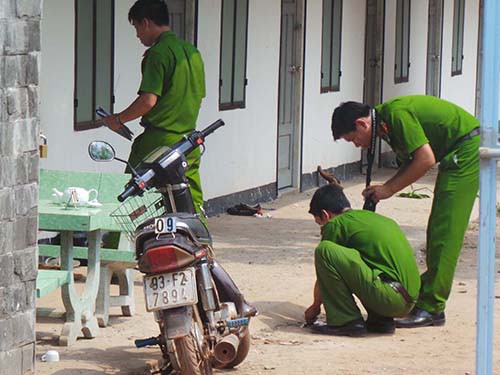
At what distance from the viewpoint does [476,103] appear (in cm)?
2472

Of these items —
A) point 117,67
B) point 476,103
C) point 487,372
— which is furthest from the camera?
point 476,103

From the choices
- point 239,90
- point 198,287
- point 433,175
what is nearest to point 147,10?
point 198,287

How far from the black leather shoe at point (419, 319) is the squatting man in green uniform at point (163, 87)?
1.47 metres

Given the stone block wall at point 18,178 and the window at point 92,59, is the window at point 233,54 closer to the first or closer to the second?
the window at point 92,59

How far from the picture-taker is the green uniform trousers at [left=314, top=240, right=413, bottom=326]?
7.90 metres

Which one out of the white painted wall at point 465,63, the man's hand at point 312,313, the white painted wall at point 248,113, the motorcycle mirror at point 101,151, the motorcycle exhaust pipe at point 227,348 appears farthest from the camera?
the white painted wall at point 465,63

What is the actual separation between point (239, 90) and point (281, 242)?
2.30m

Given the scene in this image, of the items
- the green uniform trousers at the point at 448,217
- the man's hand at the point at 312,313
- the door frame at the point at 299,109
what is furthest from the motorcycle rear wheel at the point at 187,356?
the door frame at the point at 299,109

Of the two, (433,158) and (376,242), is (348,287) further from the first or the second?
(433,158)

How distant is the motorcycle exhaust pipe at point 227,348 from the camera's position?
6855 millimetres

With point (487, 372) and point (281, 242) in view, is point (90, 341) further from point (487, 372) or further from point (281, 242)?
point (281, 242)

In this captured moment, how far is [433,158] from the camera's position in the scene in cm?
802

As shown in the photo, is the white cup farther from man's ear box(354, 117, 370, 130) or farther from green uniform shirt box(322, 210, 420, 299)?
man's ear box(354, 117, 370, 130)

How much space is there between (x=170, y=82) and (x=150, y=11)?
0.46 m
